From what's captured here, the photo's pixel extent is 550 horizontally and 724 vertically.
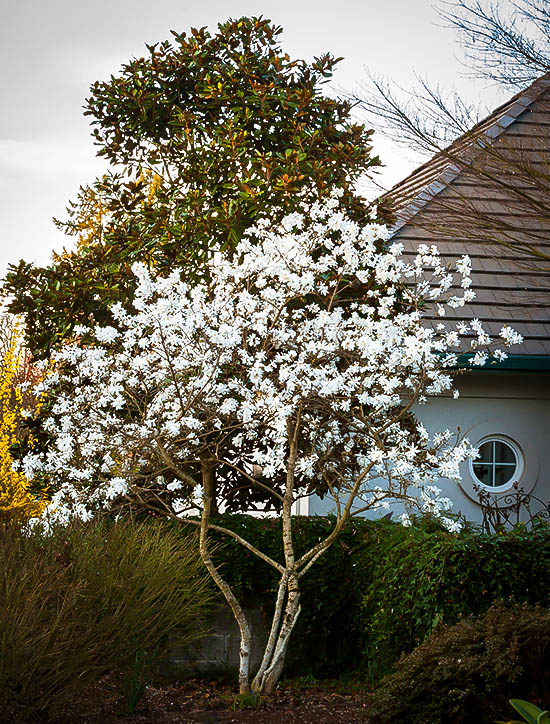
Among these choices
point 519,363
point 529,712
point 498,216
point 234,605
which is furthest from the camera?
point 498,216

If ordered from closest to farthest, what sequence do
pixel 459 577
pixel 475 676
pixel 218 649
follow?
1. pixel 475 676
2. pixel 459 577
3. pixel 218 649

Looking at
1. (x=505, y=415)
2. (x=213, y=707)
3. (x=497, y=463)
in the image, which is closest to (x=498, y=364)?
(x=505, y=415)

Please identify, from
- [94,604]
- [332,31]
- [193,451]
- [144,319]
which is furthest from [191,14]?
[94,604]

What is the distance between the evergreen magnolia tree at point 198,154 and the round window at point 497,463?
3.65 m

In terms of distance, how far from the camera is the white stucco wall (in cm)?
968

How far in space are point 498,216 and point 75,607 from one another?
727 cm

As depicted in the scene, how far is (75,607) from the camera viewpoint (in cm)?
485

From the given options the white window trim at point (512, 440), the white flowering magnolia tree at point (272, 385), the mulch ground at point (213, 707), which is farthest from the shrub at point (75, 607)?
the white window trim at point (512, 440)

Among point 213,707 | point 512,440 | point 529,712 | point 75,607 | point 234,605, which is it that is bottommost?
point 213,707

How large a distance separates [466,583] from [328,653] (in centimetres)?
231

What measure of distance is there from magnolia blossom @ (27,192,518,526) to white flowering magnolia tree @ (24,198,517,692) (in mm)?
17

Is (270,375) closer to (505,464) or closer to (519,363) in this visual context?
(519,363)

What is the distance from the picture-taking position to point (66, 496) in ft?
23.5

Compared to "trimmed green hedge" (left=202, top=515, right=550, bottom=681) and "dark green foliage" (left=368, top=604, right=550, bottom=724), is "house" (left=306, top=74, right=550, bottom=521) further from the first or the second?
"dark green foliage" (left=368, top=604, right=550, bottom=724)
